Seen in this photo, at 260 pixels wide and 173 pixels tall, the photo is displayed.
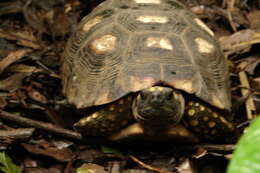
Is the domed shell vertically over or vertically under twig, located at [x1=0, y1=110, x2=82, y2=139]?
over

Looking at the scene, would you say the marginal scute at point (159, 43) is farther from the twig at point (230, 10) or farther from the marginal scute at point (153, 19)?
the twig at point (230, 10)

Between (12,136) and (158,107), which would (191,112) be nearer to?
(158,107)

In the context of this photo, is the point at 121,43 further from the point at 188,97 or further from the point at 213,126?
the point at 213,126

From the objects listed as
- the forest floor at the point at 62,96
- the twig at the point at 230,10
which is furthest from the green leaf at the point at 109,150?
the twig at the point at 230,10

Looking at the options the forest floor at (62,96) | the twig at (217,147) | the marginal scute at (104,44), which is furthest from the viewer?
the marginal scute at (104,44)

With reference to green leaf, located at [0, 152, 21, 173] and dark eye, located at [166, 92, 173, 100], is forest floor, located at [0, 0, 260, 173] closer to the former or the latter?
green leaf, located at [0, 152, 21, 173]

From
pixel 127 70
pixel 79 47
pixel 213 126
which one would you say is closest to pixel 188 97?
pixel 213 126

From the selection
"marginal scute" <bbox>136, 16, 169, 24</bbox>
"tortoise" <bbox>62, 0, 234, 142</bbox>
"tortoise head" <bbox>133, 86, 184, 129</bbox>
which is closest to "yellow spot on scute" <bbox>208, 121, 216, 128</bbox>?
"tortoise" <bbox>62, 0, 234, 142</bbox>
